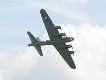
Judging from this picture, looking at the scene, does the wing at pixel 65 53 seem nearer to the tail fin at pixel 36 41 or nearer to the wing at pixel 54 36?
the wing at pixel 54 36

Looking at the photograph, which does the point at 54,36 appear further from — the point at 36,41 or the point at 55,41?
the point at 36,41

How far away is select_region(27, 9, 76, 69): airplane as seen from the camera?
15225cm

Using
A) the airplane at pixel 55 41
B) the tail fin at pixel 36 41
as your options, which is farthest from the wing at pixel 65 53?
the tail fin at pixel 36 41

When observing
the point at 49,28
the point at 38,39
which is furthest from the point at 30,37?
the point at 49,28

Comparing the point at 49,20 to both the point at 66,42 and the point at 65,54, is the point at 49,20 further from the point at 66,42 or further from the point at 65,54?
the point at 65,54

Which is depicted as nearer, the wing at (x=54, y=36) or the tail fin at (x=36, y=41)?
the wing at (x=54, y=36)

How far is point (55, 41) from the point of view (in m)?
157

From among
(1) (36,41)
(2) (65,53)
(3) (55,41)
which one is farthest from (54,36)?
(2) (65,53)

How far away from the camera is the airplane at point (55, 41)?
152250 mm

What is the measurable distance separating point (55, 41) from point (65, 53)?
11.0 m

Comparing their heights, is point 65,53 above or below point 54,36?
below

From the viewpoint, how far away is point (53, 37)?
511 feet

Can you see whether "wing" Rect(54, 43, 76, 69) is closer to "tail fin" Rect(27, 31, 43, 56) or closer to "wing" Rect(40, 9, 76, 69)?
"wing" Rect(40, 9, 76, 69)

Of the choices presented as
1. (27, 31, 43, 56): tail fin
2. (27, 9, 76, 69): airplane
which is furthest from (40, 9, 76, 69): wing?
(27, 31, 43, 56): tail fin
